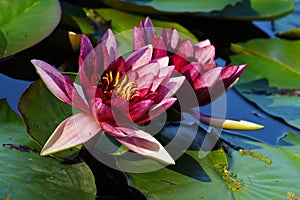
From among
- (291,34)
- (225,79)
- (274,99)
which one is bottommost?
(274,99)

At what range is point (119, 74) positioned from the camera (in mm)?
1021

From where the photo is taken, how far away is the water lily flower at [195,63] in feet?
3.73

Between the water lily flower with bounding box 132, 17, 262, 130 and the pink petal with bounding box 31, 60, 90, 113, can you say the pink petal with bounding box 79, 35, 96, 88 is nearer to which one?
the pink petal with bounding box 31, 60, 90, 113

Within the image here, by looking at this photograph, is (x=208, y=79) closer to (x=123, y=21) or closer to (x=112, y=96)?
(x=112, y=96)

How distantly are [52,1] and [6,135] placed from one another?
2.08ft

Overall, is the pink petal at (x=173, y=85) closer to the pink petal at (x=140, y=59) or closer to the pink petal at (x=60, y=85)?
the pink petal at (x=140, y=59)

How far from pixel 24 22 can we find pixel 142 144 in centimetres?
78

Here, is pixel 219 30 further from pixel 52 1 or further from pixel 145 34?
pixel 145 34

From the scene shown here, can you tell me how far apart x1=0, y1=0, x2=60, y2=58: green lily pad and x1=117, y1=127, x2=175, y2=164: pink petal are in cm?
66

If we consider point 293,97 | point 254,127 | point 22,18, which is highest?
point 22,18

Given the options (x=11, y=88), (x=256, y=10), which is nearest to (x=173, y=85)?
(x=11, y=88)

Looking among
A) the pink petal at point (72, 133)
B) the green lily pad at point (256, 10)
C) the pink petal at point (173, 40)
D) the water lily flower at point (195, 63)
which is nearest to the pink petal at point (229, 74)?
the water lily flower at point (195, 63)

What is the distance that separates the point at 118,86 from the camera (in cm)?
100

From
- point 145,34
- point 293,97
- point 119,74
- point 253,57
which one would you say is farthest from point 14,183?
point 253,57
